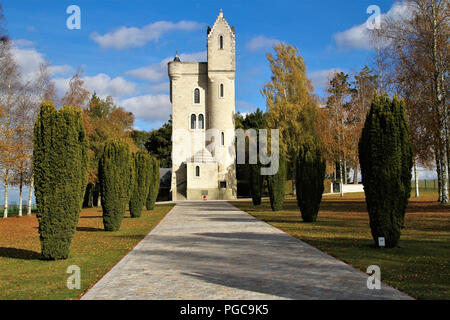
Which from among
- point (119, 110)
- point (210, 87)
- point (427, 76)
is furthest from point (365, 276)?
point (119, 110)

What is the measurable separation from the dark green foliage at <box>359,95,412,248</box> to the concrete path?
215cm

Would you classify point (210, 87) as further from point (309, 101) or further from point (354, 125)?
point (354, 125)

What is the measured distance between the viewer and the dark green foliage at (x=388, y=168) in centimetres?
1059

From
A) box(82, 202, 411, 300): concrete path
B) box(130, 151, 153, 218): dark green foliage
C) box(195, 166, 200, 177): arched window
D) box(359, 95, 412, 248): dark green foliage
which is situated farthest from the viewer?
box(195, 166, 200, 177): arched window

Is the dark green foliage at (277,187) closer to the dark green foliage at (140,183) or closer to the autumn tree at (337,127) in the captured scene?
the dark green foliage at (140,183)

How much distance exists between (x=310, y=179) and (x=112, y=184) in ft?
27.5

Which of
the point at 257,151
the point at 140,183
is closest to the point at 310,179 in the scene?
the point at 140,183

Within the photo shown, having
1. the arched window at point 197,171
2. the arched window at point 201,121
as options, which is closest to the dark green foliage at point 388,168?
the arched window at point 197,171

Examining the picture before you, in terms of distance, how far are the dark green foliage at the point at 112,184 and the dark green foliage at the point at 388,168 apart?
32.7ft

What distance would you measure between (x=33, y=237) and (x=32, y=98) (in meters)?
15.3

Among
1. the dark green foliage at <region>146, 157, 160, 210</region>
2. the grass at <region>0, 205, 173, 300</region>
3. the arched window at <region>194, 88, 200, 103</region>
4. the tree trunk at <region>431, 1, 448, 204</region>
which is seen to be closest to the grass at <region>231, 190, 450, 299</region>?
the tree trunk at <region>431, 1, 448, 204</region>

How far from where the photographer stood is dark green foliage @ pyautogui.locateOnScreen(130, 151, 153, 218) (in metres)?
22.6

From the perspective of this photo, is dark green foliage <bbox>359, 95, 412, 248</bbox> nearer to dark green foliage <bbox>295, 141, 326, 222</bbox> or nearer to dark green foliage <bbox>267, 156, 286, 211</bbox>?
dark green foliage <bbox>295, 141, 326, 222</bbox>

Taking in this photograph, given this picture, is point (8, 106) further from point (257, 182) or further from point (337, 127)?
point (337, 127)
